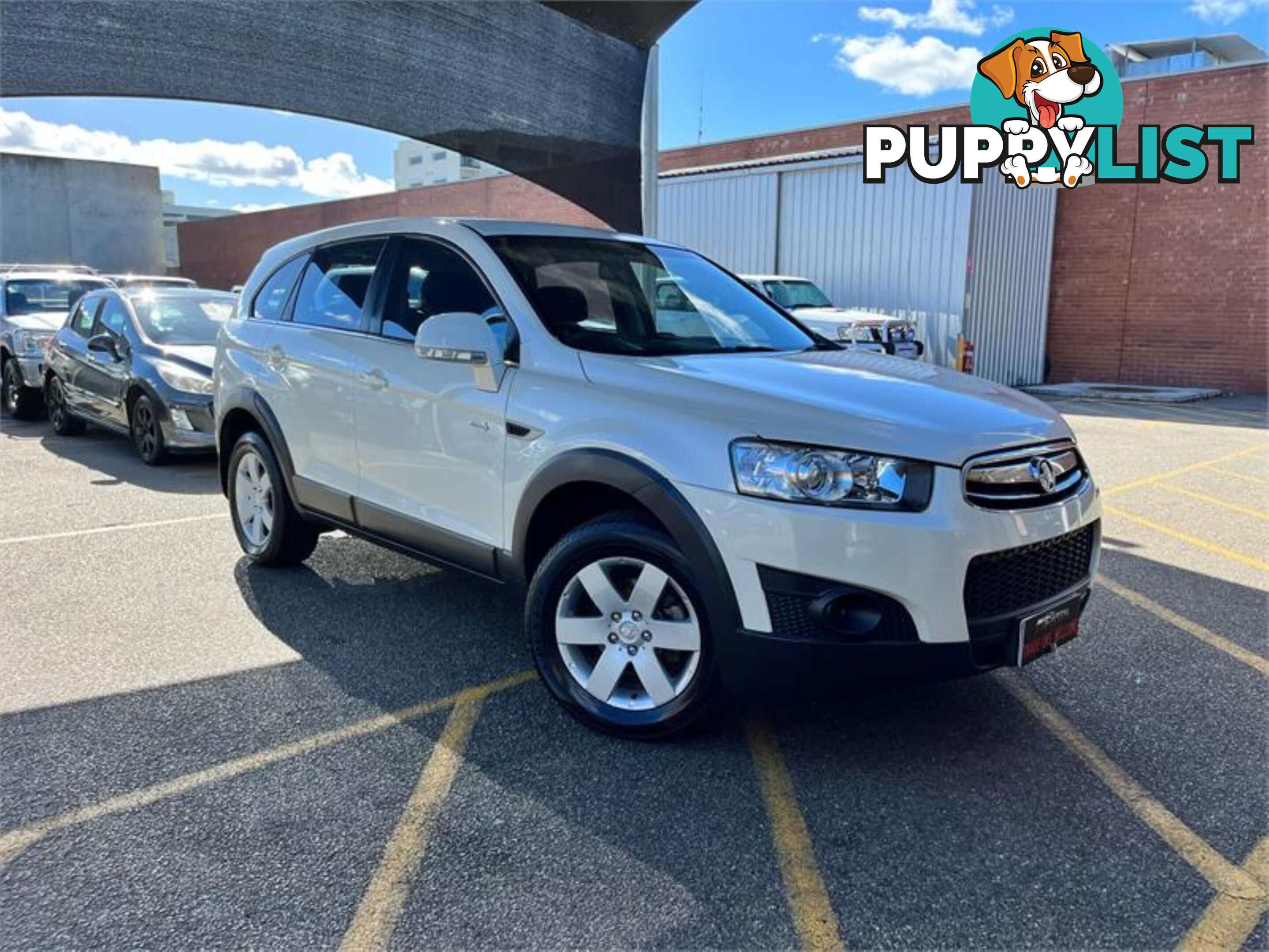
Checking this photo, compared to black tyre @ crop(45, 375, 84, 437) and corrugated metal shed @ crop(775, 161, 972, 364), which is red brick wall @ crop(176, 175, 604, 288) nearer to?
corrugated metal shed @ crop(775, 161, 972, 364)

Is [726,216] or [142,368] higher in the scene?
[726,216]

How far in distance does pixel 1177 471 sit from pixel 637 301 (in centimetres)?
684

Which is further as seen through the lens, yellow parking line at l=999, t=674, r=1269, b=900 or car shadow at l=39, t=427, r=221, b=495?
car shadow at l=39, t=427, r=221, b=495

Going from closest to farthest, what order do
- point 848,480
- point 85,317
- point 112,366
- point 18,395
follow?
point 848,480, point 112,366, point 85,317, point 18,395

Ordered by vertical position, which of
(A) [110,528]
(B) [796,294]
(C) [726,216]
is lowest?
(A) [110,528]

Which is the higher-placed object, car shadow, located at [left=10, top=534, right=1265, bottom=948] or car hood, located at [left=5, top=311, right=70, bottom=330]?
car hood, located at [left=5, top=311, right=70, bottom=330]

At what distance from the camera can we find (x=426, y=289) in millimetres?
4172

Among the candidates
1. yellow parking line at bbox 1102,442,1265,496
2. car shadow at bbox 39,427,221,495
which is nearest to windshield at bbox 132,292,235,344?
car shadow at bbox 39,427,221,495

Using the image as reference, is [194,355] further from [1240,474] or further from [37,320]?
[1240,474]

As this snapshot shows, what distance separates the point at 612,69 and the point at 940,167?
962 cm

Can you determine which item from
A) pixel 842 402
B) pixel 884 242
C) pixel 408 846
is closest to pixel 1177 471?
pixel 842 402

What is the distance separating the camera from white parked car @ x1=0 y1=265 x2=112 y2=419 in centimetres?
1108

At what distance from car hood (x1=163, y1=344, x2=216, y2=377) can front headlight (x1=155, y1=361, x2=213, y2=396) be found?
0.06 m

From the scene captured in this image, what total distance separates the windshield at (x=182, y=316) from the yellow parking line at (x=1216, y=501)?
8.33 metres
